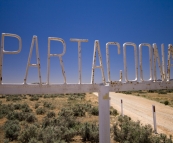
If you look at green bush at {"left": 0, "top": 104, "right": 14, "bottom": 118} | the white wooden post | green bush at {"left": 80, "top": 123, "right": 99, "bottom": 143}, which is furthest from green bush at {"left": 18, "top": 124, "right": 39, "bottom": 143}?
green bush at {"left": 0, "top": 104, "right": 14, "bottom": 118}

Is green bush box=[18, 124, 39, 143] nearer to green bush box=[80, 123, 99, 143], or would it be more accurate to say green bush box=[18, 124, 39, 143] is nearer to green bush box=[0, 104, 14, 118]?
green bush box=[80, 123, 99, 143]

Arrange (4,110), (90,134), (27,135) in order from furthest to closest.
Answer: (4,110)
(90,134)
(27,135)

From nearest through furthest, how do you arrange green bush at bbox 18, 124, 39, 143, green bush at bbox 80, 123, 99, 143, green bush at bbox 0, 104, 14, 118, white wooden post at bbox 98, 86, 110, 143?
white wooden post at bbox 98, 86, 110, 143
green bush at bbox 18, 124, 39, 143
green bush at bbox 80, 123, 99, 143
green bush at bbox 0, 104, 14, 118

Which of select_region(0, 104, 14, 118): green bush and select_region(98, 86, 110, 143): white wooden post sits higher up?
select_region(98, 86, 110, 143): white wooden post

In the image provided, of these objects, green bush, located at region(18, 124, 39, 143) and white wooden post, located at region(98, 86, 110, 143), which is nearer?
white wooden post, located at region(98, 86, 110, 143)

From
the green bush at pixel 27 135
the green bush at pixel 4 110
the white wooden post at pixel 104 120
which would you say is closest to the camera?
the white wooden post at pixel 104 120

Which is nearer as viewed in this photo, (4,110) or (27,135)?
(27,135)

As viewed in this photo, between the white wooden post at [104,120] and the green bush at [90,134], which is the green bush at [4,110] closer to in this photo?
the green bush at [90,134]

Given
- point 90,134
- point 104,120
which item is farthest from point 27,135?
point 104,120

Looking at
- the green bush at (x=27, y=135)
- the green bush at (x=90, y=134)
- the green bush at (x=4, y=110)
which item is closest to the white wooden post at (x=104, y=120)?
the green bush at (x=90, y=134)

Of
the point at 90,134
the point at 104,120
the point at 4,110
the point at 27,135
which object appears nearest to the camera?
the point at 104,120

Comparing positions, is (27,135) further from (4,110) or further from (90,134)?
(4,110)

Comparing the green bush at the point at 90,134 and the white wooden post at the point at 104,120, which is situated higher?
the white wooden post at the point at 104,120

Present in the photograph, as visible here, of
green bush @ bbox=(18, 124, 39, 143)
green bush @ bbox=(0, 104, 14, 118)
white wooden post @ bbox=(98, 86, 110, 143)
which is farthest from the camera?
green bush @ bbox=(0, 104, 14, 118)
